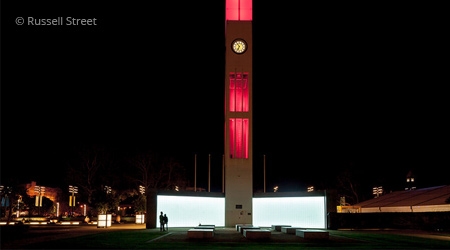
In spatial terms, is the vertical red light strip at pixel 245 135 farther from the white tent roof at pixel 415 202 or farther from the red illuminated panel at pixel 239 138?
the white tent roof at pixel 415 202

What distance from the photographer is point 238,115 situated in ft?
140

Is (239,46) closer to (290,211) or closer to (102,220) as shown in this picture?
(290,211)

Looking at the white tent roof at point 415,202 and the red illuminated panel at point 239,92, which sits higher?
the red illuminated panel at point 239,92

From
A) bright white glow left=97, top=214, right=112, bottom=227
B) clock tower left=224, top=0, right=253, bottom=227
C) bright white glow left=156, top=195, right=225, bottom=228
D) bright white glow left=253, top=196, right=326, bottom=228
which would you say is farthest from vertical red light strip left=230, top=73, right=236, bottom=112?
bright white glow left=97, top=214, right=112, bottom=227

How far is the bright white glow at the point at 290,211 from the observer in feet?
133

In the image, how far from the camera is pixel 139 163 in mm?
59188

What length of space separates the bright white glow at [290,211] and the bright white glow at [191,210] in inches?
124

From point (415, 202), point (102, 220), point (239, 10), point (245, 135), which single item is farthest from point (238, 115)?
point (415, 202)

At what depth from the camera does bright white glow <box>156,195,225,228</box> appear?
129ft

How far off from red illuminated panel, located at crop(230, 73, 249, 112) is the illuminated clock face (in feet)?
6.80

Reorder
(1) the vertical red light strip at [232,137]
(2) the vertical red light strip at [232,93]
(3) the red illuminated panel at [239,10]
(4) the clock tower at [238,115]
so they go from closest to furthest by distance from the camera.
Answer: (4) the clock tower at [238,115] → (1) the vertical red light strip at [232,137] → (2) the vertical red light strip at [232,93] → (3) the red illuminated panel at [239,10]

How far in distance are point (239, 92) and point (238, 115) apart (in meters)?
2.21

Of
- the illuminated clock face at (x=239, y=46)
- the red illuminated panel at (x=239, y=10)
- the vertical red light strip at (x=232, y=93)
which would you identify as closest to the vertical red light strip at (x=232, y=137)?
the vertical red light strip at (x=232, y=93)

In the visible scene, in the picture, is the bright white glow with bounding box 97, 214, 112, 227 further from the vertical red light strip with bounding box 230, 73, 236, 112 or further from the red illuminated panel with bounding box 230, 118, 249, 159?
the vertical red light strip with bounding box 230, 73, 236, 112
